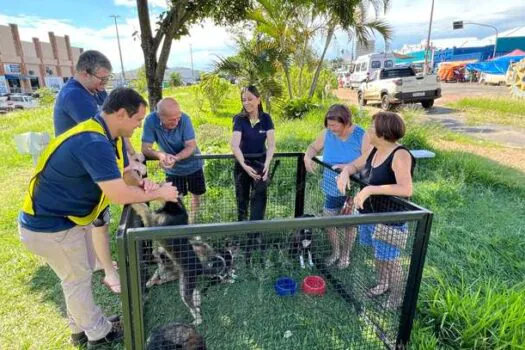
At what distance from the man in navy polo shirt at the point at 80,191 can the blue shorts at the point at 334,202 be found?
5.09ft

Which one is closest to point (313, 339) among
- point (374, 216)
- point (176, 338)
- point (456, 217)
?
point (176, 338)

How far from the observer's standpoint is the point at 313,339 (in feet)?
7.84

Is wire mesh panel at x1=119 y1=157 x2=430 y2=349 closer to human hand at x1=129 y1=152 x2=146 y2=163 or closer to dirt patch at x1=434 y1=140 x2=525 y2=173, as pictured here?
human hand at x1=129 y1=152 x2=146 y2=163

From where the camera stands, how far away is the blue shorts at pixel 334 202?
119 inches

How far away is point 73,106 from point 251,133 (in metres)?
1.49

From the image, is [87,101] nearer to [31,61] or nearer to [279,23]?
[279,23]

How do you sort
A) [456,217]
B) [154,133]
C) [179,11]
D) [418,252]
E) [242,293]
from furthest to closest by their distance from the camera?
[179,11] < [456,217] < [154,133] < [242,293] < [418,252]

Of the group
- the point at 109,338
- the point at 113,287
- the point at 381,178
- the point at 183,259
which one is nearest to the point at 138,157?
the point at 113,287

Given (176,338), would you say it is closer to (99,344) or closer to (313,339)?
(99,344)

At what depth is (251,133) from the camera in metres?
3.32

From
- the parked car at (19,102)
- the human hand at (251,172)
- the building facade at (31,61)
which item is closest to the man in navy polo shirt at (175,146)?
the human hand at (251,172)

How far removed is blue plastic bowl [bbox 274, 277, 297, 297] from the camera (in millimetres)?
2795

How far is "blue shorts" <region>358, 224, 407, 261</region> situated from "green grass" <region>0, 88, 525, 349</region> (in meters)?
0.53

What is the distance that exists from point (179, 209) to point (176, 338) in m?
0.78
